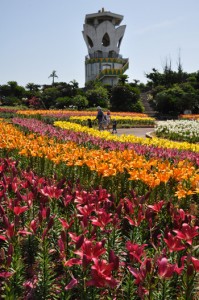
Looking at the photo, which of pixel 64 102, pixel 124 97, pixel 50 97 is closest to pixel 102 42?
pixel 50 97

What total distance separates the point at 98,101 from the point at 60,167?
123 ft

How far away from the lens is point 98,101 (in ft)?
142

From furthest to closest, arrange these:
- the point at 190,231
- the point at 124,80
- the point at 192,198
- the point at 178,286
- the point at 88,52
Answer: the point at 88,52
the point at 124,80
the point at 192,198
the point at 178,286
the point at 190,231

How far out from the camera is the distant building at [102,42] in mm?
68625

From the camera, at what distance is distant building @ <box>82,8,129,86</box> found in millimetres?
68625

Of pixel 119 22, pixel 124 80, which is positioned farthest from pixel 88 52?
pixel 124 80

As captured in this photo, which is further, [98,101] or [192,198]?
[98,101]

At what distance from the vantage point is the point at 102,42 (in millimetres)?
74500

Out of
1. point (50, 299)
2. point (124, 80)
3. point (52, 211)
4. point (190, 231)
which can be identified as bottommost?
point (50, 299)

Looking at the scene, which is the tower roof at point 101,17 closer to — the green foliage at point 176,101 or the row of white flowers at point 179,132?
the green foliage at point 176,101

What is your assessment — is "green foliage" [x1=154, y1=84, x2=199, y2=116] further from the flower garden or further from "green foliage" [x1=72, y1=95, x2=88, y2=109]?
the flower garden

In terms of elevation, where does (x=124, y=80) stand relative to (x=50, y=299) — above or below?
above

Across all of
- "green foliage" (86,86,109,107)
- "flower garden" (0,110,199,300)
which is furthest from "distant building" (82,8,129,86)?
"flower garden" (0,110,199,300)

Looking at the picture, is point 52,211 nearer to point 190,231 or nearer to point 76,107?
point 190,231
